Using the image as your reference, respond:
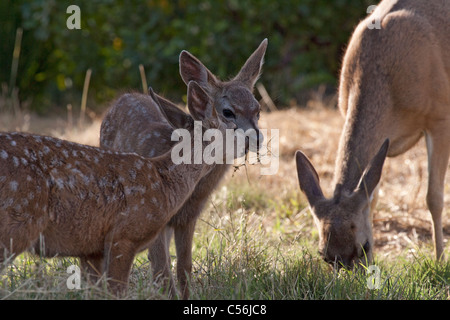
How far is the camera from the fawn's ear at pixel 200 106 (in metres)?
4.73

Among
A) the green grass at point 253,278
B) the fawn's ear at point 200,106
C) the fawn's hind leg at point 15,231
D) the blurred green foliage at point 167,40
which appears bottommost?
the green grass at point 253,278

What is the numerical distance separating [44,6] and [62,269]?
842cm

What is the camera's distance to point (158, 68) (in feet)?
41.5

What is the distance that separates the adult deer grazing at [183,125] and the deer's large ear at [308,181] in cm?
56

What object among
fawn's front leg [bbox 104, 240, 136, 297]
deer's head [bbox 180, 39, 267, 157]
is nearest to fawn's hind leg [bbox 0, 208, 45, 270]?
fawn's front leg [bbox 104, 240, 136, 297]

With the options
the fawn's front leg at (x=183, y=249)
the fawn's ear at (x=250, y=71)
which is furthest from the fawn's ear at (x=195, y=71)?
the fawn's front leg at (x=183, y=249)

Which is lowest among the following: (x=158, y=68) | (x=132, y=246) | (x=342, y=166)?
(x=132, y=246)

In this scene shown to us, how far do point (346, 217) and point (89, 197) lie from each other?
1.98 meters

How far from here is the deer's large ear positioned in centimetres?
564

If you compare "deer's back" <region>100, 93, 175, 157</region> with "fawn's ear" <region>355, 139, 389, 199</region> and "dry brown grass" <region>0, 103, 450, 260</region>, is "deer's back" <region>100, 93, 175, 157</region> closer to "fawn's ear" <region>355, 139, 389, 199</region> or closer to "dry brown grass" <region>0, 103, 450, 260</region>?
"dry brown grass" <region>0, 103, 450, 260</region>

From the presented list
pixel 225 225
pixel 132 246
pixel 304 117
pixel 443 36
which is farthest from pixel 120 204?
pixel 304 117

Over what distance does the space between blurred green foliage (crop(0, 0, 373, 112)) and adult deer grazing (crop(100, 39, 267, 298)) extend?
6269 millimetres

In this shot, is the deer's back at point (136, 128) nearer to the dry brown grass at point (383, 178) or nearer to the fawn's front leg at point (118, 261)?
the fawn's front leg at point (118, 261)
